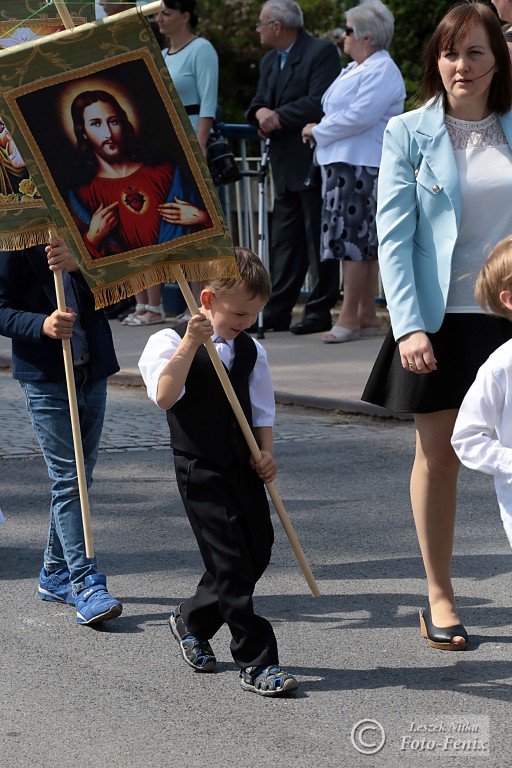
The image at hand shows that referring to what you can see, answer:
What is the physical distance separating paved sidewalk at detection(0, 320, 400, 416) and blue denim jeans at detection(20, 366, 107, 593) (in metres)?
3.67

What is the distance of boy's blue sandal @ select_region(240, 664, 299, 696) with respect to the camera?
3900 millimetres

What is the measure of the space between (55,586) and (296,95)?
6.35 metres

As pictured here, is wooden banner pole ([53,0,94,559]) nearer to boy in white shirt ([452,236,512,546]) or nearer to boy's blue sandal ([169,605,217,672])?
boy's blue sandal ([169,605,217,672])

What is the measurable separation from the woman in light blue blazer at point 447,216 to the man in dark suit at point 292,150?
6061mm

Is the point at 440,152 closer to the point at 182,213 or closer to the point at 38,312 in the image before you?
the point at 182,213

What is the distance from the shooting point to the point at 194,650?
4160 millimetres

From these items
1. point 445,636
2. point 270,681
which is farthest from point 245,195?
point 270,681

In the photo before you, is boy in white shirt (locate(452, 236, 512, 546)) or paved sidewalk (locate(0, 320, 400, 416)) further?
paved sidewalk (locate(0, 320, 400, 416))

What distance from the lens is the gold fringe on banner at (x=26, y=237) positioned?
4484 mm

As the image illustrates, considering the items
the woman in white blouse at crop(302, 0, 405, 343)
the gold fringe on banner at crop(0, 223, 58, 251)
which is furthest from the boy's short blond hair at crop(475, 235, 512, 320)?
the woman in white blouse at crop(302, 0, 405, 343)

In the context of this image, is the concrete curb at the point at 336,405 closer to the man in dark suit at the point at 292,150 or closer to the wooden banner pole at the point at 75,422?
the man in dark suit at the point at 292,150

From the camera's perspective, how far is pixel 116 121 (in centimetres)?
399

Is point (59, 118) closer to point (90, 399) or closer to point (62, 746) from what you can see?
point (90, 399)

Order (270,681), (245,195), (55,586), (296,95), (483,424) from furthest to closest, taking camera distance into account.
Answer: (245,195)
(296,95)
(55,586)
(270,681)
(483,424)
